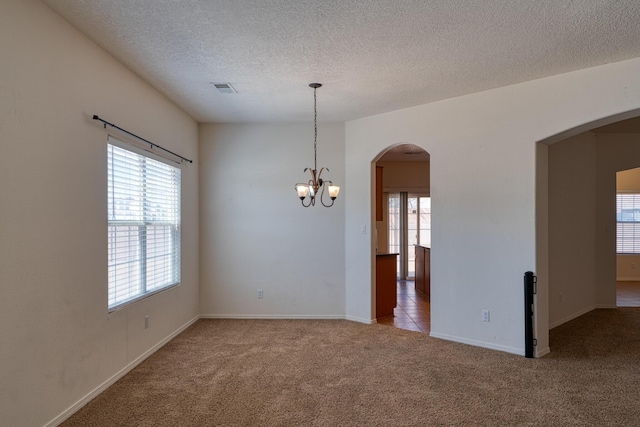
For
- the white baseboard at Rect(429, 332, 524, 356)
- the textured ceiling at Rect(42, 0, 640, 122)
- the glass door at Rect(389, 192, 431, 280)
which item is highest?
the textured ceiling at Rect(42, 0, 640, 122)

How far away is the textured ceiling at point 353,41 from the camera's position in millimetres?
2650

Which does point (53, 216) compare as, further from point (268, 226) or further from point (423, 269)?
point (423, 269)

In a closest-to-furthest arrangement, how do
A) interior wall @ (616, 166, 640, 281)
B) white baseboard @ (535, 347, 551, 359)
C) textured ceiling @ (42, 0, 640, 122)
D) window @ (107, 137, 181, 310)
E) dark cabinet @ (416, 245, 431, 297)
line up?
textured ceiling @ (42, 0, 640, 122), window @ (107, 137, 181, 310), white baseboard @ (535, 347, 551, 359), dark cabinet @ (416, 245, 431, 297), interior wall @ (616, 166, 640, 281)

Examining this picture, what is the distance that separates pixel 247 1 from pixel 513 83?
2905 millimetres

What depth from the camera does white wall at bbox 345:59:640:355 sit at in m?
3.75

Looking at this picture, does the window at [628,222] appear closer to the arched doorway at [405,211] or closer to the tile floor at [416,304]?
the tile floor at [416,304]

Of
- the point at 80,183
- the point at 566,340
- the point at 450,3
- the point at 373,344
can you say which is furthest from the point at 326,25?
the point at 566,340

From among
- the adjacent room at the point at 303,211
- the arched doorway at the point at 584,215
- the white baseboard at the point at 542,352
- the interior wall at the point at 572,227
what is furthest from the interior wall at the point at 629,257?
the white baseboard at the point at 542,352

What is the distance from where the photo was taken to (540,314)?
13.5ft

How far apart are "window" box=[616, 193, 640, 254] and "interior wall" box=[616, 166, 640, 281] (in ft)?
0.48

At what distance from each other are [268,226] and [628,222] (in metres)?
8.75

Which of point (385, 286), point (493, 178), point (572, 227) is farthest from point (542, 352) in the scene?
point (572, 227)

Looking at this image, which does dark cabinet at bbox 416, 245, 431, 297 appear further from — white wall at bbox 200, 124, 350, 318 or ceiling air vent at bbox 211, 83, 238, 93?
ceiling air vent at bbox 211, 83, 238, 93

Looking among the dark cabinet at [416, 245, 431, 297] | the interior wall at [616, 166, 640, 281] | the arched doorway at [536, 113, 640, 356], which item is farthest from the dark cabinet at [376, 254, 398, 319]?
the interior wall at [616, 166, 640, 281]
